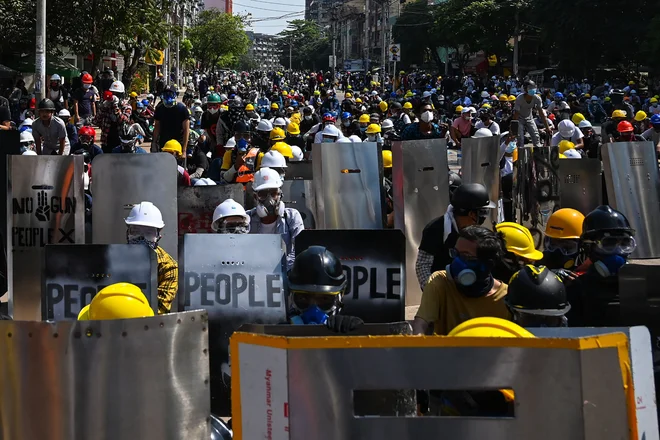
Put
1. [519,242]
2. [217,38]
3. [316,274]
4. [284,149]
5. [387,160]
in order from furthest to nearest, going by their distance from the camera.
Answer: [217,38], [284,149], [387,160], [519,242], [316,274]

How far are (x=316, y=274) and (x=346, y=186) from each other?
19.5 feet

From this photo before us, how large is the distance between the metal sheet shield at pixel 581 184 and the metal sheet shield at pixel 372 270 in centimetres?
512

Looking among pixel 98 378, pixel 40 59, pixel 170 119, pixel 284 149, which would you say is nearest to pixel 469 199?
pixel 98 378

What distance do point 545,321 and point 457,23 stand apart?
79.0 metres

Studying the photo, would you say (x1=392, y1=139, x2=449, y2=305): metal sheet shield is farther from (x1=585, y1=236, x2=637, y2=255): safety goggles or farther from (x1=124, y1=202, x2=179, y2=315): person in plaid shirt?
(x1=585, y1=236, x2=637, y2=255): safety goggles

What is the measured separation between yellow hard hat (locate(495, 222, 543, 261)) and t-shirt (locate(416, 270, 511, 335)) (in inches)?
29.5

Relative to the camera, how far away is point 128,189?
8.66 m

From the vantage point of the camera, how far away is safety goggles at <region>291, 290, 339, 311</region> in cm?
446

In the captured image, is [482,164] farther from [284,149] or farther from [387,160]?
[284,149]

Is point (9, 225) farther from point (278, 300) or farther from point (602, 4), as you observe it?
point (602, 4)

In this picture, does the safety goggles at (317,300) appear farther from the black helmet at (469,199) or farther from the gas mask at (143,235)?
the gas mask at (143,235)

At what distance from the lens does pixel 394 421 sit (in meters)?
2.92

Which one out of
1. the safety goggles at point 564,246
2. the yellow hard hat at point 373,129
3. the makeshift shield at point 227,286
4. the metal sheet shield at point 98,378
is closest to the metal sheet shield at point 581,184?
the safety goggles at point 564,246

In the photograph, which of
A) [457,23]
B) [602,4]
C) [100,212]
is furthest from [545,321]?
[457,23]
